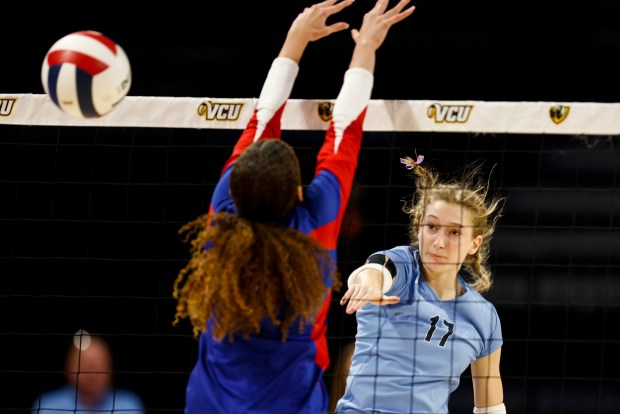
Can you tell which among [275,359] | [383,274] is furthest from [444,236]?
[275,359]

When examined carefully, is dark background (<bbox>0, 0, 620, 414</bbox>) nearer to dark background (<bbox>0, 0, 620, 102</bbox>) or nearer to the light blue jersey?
dark background (<bbox>0, 0, 620, 102</bbox>)

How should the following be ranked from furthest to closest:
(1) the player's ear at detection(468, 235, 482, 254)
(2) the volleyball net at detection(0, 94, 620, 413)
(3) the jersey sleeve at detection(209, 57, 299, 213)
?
(2) the volleyball net at detection(0, 94, 620, 413) < (1) the player's ear at detection(468, 235, 482, 254) < (3) the jersey sleeve at detection(209, 57, 299, 213)

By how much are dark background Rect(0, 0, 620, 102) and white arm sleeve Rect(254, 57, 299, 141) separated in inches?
120

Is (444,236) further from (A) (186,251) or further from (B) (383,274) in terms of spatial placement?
(A) (186,251)

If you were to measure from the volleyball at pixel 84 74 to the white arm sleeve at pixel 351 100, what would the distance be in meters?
0.86

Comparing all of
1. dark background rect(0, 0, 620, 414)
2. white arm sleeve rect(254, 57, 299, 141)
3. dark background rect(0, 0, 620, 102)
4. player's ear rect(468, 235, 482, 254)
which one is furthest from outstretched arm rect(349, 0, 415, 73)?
dark background rect(0, 0, 620, 102)

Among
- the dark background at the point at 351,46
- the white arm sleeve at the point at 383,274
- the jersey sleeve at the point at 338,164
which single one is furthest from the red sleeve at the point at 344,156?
the dark background at the point at 351,46

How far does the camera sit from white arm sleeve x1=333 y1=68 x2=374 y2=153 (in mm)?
3252

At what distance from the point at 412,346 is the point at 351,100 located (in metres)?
1.17

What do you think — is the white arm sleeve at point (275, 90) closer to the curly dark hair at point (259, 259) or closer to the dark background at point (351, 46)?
the curly dark hair at point (259, 259)

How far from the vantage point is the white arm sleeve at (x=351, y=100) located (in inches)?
128

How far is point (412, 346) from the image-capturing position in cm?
392

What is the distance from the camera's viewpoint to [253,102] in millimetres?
4008

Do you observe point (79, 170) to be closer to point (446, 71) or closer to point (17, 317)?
point (17, 317)
